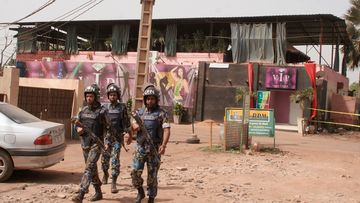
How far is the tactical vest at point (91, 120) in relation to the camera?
6.42 metres

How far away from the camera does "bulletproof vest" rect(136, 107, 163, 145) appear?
6.02 metres

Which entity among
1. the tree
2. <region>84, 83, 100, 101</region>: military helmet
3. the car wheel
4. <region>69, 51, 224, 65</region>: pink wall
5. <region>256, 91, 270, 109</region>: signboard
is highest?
the tree

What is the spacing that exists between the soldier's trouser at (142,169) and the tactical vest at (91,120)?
0.76 m

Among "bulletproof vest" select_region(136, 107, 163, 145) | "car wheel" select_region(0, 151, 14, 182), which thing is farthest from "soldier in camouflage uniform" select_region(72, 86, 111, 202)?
"car wheel" select_region(0, 151, 14, 182)

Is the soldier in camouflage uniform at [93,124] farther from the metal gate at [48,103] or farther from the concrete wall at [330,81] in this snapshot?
the concrete wall at [330,81]

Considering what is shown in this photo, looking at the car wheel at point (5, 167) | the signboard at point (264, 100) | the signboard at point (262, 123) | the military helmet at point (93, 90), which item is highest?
the signboard at point (264, 100)

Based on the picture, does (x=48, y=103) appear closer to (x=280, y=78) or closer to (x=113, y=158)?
(x=113, y=158)

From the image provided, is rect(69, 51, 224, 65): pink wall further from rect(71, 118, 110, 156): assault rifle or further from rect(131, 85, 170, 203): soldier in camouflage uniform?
rect(131, 85, 170, 203): soldier in camouflage uniform

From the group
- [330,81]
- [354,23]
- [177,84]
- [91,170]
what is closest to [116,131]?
[91,170]

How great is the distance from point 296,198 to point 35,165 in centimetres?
418

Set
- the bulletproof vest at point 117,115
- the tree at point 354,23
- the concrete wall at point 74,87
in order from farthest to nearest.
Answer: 1. the tree at point 354,23
2. the concrete wall at point 74,87
3. the bulletproof vest at point 117,115

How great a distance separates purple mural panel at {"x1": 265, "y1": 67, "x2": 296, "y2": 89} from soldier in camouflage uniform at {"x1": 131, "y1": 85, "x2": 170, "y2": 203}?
2048 cm

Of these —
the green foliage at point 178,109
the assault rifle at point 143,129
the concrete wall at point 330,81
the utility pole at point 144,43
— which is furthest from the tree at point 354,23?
the assault rifle at point 143,129

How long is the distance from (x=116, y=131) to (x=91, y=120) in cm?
106
